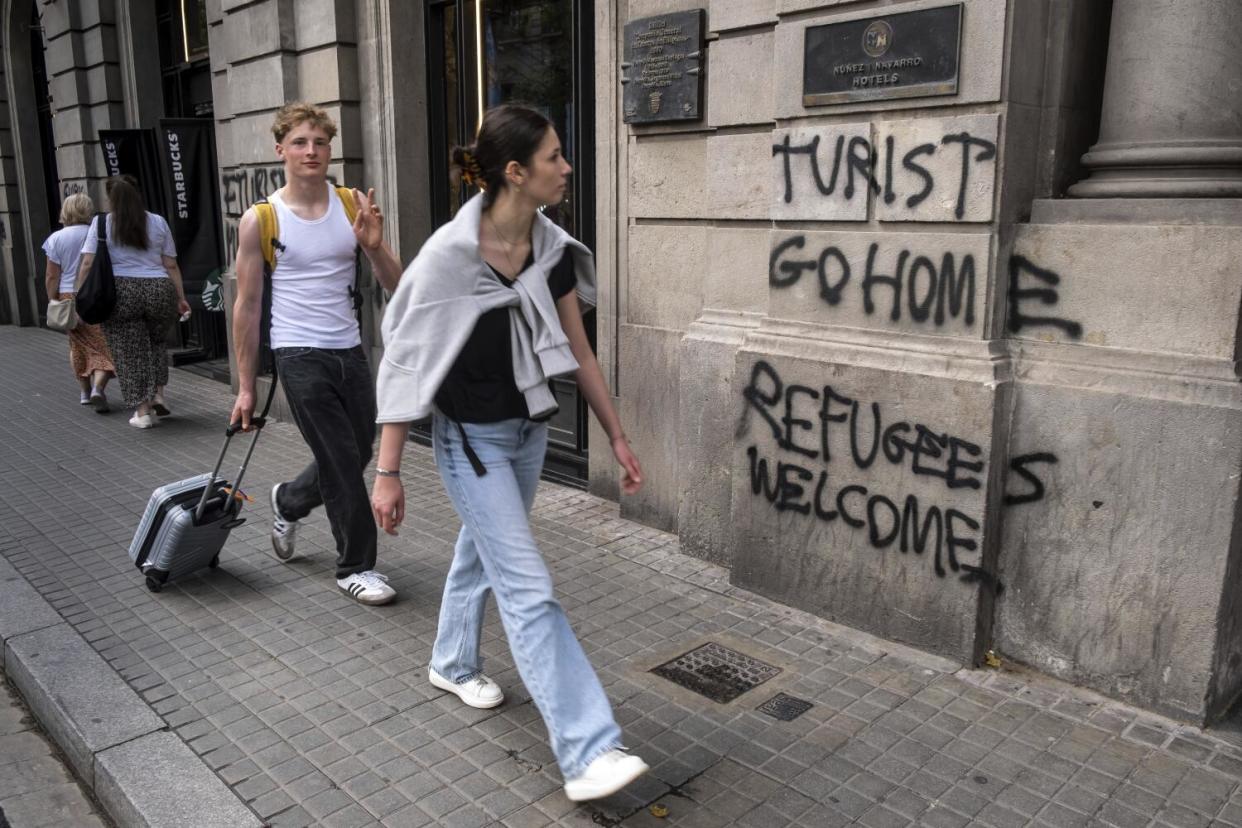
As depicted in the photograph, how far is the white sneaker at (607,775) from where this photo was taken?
9.41 feet

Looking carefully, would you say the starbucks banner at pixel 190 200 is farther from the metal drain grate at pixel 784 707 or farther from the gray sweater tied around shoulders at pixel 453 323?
the metal drain grate at pixel 784 707

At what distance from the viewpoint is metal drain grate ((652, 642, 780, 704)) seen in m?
3.77

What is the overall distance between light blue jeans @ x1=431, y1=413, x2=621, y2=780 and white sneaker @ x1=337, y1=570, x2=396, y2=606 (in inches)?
53.9

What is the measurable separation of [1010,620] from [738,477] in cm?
131

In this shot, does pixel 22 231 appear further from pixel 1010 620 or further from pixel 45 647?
pixel 1010 620

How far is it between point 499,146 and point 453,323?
1.73ft

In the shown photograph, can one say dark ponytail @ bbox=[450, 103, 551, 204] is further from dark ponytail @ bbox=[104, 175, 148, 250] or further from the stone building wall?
dark ponytail @ bbox=[104, 175, 148, 250]

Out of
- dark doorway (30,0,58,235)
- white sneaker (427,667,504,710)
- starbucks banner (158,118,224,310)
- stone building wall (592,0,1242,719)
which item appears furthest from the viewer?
dark doorway (30,0,58,235)

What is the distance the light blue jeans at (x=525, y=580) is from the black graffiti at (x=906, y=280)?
5.35 feet

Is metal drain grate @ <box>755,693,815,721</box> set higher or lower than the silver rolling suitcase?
lower

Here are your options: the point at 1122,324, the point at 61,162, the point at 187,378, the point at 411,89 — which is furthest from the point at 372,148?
the point at 61,162

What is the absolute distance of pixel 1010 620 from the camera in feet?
13.0

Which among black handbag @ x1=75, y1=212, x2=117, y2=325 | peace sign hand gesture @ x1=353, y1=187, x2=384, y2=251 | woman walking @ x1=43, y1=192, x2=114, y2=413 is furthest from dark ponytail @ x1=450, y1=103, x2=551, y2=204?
woman walking @ x1=43, y1=192, x2=114, y2=413

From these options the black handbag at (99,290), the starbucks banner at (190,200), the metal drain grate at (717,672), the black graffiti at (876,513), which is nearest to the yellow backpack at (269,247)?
the black graffiti at (876,513)
